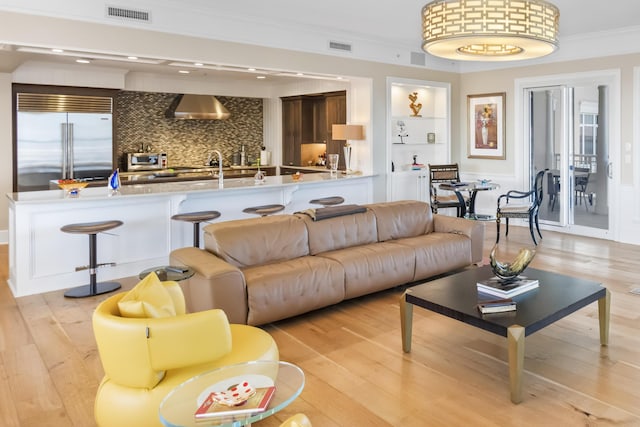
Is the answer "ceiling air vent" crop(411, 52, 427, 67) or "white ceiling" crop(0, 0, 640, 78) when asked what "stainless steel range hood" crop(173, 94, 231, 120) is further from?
"ceiling air vent" crop(411, 52, 427, 67)

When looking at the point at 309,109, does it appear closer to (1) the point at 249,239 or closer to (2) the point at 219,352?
(1) the point at 249,239

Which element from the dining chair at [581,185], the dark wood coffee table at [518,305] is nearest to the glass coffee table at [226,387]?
the dark wood coffee table at [518,305]

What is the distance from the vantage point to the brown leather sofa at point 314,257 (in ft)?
12.1

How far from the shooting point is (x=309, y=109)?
9758 millimetres

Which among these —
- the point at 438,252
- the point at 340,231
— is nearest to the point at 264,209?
the point at 340,231

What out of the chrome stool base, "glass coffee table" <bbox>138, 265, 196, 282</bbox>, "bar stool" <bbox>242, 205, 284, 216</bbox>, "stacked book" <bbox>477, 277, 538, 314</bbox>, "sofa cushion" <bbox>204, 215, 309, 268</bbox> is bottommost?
the chrome stool base

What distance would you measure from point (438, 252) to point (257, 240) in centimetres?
183

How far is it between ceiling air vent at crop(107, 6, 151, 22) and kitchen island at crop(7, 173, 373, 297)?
180 cm

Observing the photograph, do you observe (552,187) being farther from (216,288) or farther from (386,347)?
(216,288)

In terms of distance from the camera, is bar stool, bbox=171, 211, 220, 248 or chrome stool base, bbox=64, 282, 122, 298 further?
bar stool, bbox=171, 211, 220, 248

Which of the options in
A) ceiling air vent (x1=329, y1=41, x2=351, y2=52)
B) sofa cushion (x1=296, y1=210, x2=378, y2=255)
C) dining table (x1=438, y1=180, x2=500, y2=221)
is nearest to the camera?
sofa cushion (x1=296, y1=210, x2=378, y2=255)

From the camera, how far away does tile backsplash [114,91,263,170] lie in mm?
8680

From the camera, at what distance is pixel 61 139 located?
7.44 m

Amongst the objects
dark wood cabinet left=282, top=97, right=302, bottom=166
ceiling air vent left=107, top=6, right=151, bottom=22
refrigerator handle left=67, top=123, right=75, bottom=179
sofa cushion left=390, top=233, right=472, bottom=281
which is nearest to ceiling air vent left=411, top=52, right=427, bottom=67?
dark wood cabinet left=282, top=97, right=302, bottom=166
